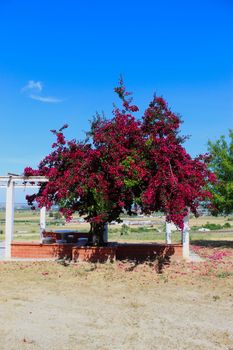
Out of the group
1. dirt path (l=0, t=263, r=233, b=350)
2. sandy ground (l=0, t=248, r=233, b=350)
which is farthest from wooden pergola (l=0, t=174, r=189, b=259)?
dirt path (l=0, t=263, r=233, b=350)

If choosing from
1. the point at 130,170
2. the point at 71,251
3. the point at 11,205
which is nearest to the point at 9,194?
the point at 11,205

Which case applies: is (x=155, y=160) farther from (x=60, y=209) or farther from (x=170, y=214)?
(x=60, y=209)

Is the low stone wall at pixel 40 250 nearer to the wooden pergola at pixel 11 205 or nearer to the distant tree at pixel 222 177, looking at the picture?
the wooden pergola at pixel 11 205

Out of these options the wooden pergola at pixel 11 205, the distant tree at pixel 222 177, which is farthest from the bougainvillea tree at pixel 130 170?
the distant tree at pixel 222 177

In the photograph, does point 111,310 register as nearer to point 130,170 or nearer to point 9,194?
point 130,170

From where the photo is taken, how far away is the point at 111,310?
809 cm

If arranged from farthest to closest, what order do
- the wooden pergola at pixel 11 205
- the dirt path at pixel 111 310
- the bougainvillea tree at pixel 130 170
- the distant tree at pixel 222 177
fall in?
the distant tree at pixel 222 177 → the wooden pergola at pixel 11 205 → the bougainvillea tree at pixel 130 170 → the dirt path at pixel 111 310

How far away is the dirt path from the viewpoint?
6.28 metres

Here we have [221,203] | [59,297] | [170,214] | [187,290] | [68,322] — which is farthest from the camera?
[221,203]

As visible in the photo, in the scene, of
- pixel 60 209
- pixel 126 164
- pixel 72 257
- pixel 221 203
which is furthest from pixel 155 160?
pixel 221 203

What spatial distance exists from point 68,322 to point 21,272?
5.21 meters

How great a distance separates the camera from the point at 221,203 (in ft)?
59.4

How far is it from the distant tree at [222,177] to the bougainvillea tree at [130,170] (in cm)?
486

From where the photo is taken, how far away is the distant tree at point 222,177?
1786 centimetres
